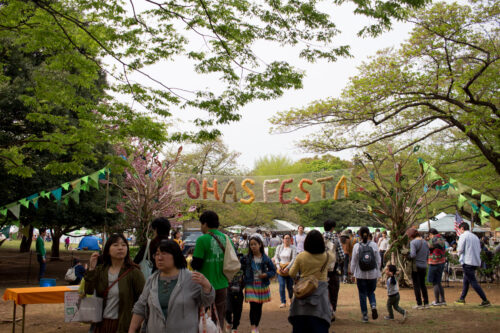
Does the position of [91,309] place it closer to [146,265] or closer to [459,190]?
[146,265]

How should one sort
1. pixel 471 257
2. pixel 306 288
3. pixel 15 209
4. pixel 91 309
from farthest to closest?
pixel 15 209 → pixel 471 257 → pixel 306 288 → pixel 91 309

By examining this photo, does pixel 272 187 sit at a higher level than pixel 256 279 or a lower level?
higher

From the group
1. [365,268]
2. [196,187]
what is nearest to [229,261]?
[365,268]

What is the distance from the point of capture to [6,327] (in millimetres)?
7793

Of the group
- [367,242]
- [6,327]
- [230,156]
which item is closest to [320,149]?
[367,242]

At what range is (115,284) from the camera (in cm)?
A: 408

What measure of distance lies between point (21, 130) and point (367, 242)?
11.8 m

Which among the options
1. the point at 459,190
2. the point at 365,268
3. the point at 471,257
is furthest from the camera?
the point at 459,190

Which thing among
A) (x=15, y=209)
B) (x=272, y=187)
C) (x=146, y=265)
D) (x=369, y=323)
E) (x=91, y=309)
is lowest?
(x=369, y=323)

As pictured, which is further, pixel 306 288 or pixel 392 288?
pixel 392 288

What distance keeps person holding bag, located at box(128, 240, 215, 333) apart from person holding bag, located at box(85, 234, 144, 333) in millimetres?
615

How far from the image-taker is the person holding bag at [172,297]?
3.31 metres

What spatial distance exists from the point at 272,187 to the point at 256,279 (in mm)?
9910

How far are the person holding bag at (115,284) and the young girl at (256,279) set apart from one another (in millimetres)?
3006
